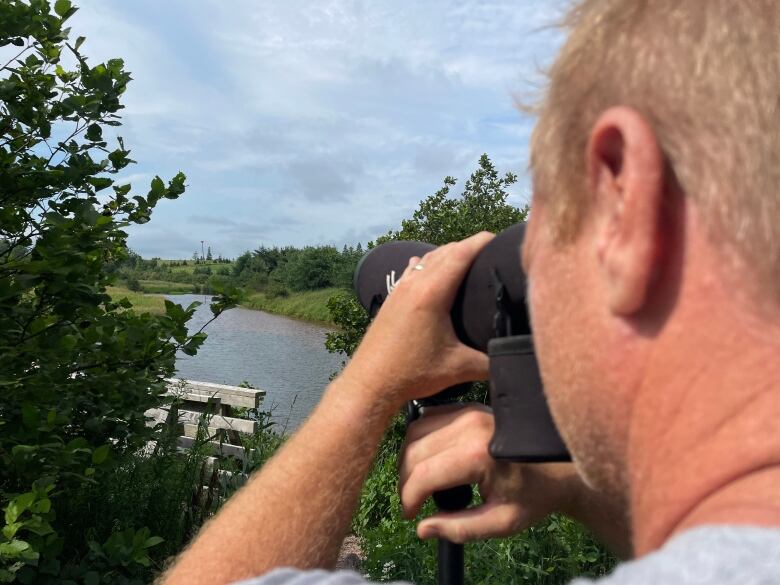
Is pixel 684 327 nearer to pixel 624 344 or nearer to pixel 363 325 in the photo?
pixel 624 344

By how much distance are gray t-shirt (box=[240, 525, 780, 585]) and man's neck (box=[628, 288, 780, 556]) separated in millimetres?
35

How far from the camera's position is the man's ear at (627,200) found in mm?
773

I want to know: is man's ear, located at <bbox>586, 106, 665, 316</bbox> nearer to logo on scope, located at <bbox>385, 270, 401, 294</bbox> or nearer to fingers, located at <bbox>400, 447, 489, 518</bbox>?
fingers, located at <bbox>400, 447, 489, 518</bbox>

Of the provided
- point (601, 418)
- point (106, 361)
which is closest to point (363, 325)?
point (106, 361)

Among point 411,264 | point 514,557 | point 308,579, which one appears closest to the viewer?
point 308,579

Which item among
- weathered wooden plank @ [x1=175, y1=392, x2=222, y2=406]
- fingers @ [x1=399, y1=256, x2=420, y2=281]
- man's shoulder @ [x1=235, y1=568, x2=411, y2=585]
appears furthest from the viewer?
weathered wooden plank @ [x1=175, y1=392, x2=222, y2=406]

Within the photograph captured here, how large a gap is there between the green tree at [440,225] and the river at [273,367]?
3.45ft

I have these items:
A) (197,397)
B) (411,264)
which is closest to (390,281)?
(411,264)

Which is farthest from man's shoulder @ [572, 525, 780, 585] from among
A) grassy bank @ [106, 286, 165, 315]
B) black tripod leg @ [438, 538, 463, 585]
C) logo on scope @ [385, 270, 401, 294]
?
grassy bank @ [106, 286, 165, 315]

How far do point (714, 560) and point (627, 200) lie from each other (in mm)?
358

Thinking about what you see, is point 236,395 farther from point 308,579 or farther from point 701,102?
point 701,102

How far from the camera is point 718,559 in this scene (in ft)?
2.00

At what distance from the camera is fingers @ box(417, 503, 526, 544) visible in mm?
1310

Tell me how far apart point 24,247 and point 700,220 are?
321 cm
